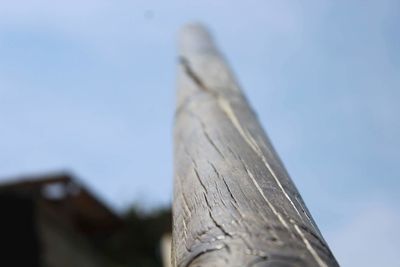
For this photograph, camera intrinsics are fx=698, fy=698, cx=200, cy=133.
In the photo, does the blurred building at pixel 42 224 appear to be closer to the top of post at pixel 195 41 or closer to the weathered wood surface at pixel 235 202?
the top of post at pixel 195 41

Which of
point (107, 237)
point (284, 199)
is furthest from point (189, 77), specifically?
point (107, 237)

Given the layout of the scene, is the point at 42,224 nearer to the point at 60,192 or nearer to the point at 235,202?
the point at 60,192

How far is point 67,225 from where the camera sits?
36.2 feet

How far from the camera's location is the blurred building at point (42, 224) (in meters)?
10.1

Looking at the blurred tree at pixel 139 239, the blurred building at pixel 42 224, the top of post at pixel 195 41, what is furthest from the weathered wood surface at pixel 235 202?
the blurred tree at pixel 139 239

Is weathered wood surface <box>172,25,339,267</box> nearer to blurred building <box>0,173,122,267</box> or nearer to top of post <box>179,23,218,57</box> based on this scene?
top of post <box>179,23,218,57</box>

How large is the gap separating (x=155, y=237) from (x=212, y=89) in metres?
13.0

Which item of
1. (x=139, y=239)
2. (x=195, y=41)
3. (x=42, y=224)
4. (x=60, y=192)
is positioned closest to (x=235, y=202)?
(x=195, y=41)

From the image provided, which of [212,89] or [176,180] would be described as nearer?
[176,180]

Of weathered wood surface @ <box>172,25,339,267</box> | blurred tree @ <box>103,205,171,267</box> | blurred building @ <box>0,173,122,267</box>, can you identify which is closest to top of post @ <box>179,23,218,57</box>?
weathered wood surface @ <box>172,25,339,267</box>

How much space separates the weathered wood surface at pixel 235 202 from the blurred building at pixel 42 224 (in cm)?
890

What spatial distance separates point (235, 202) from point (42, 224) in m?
9.66

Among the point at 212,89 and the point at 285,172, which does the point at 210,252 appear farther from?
the point at 212,89

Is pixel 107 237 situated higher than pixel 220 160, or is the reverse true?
pixel 107 237
